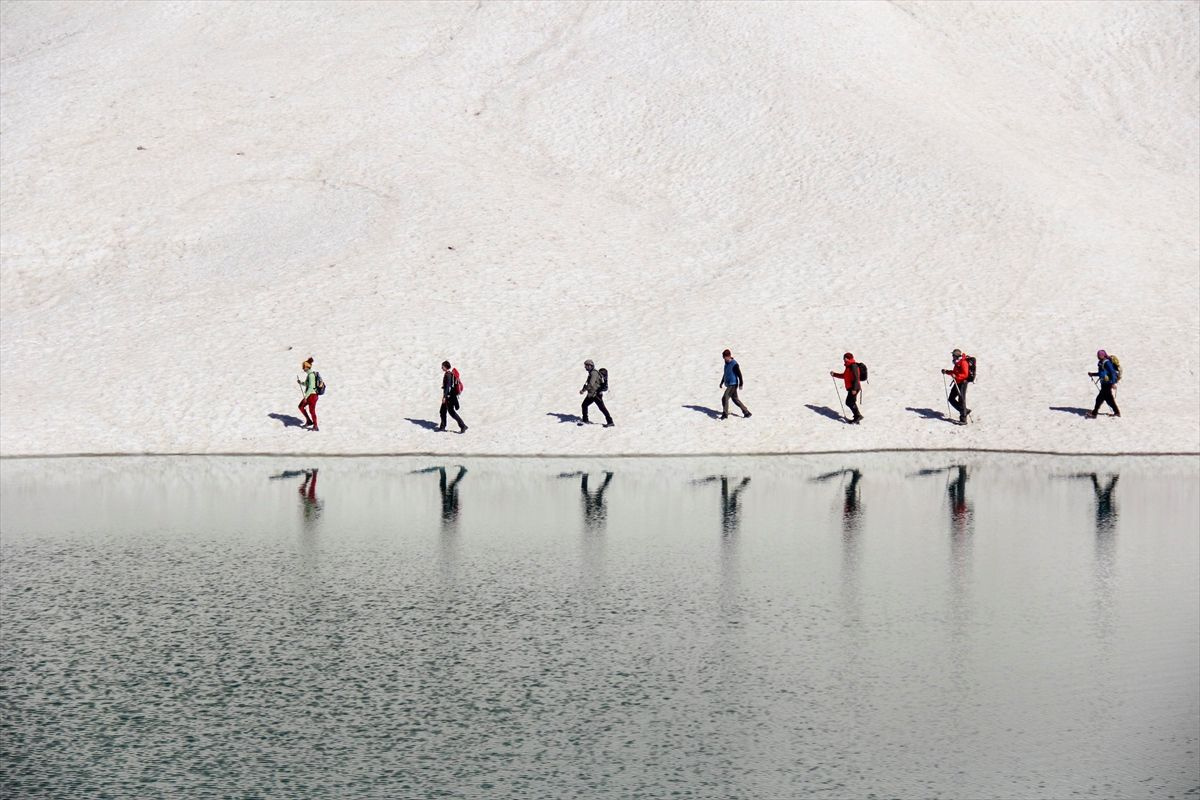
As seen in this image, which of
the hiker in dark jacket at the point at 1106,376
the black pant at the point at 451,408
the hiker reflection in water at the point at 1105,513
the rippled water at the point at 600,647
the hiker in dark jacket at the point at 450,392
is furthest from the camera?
the hiker in dark jacket at the point at 1106,376

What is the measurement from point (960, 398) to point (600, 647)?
25.9 m

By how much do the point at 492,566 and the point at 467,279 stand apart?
29.9 meters

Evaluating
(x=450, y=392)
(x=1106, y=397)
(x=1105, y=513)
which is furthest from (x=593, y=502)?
(x=1106, y=397)

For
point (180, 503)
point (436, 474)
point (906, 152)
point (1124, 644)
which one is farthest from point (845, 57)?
point (1124, 644)

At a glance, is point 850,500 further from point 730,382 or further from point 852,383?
point 852,383

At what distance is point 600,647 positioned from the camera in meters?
15.9

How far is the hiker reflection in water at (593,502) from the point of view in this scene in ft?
82.0

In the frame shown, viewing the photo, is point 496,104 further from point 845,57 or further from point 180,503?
point 180,503

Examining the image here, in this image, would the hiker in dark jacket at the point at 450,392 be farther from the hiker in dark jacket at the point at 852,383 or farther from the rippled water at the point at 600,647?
the hiker in dark jacket at the point at 852,383

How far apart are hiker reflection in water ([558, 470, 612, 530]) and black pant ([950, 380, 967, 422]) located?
11944mm

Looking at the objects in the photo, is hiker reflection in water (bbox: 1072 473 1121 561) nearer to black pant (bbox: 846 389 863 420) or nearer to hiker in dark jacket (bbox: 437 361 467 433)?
black pant (bbox: 846 389 863 420)

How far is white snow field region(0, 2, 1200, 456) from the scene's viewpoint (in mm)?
40969

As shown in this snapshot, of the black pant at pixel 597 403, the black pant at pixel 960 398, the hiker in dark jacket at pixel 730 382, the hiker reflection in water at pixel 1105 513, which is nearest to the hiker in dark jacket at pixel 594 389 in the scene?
the black pant at pixel 597 403

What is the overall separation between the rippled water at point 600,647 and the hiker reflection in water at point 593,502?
0.24 meters
